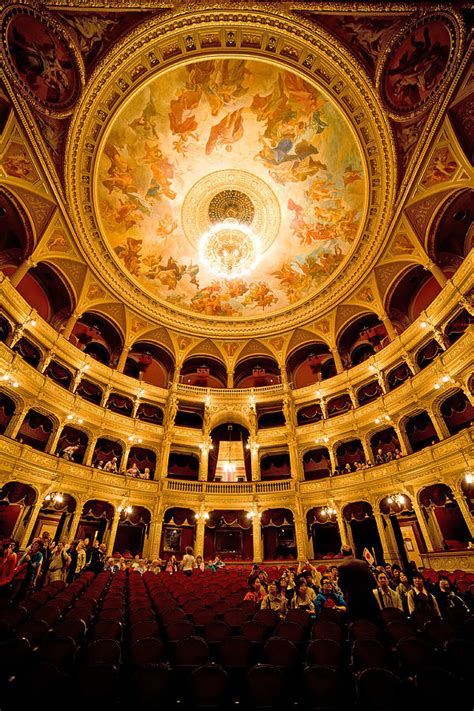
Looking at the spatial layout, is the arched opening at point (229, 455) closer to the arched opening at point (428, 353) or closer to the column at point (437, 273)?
the arched opening at point (428, 353)

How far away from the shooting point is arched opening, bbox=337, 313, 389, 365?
1869 centimetres

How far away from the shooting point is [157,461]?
17.9 meters

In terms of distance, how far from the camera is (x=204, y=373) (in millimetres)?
22094

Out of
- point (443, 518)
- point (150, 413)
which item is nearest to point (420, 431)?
point (443, 518)

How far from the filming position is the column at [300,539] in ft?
50.0

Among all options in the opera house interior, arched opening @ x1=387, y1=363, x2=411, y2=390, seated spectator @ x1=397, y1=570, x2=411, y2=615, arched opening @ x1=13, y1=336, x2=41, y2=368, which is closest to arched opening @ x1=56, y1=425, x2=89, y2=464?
the opera house interior

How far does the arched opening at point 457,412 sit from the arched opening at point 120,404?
15401mm

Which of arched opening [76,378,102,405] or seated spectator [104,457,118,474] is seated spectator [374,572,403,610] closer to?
seated spectator [104,457,118,474]

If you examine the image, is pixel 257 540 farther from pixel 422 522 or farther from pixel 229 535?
pixel 422 522

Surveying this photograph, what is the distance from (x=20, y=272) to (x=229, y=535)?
16.3 m

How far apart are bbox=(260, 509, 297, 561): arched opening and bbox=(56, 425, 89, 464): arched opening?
999cm

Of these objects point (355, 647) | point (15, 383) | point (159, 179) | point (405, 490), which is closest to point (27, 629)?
point (355, 647)

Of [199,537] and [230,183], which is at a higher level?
[230,183]

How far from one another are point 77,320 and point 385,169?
16.7 meters
